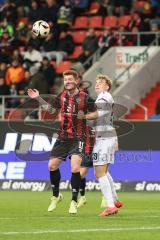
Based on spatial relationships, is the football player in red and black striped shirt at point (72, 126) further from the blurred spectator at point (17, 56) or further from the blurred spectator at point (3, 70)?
the blurred spectator at point (17, 56)

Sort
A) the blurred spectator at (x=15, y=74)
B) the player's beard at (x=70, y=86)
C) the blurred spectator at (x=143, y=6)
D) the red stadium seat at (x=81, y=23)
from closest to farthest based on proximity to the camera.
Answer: the player's beard at (x=70, y=86) → the blurred spectator at (x=15, y=74) → the blurred spectator at (x=143, y=6) → the red stadium seat at (x=81, y=23)

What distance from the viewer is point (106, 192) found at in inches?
563

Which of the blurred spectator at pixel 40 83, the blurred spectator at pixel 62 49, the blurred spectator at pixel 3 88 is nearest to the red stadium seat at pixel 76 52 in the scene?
the blurred spectator at pixel 62 49

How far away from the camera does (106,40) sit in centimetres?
3008

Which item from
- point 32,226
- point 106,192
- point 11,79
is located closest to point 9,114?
point 11,79

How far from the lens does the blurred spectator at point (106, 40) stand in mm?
29877

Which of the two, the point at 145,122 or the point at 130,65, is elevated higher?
the point at 130,65

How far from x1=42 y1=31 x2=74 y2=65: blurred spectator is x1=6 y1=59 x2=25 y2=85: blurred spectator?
173 centimetres

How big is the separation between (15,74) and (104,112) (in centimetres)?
1456

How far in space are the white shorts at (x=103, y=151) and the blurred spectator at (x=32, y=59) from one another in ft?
49.8

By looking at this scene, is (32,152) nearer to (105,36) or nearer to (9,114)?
(9,114)

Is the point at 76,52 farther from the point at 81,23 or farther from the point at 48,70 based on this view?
the point at 48,70

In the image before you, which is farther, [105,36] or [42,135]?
[105,36]

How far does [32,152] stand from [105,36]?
8.93 m
